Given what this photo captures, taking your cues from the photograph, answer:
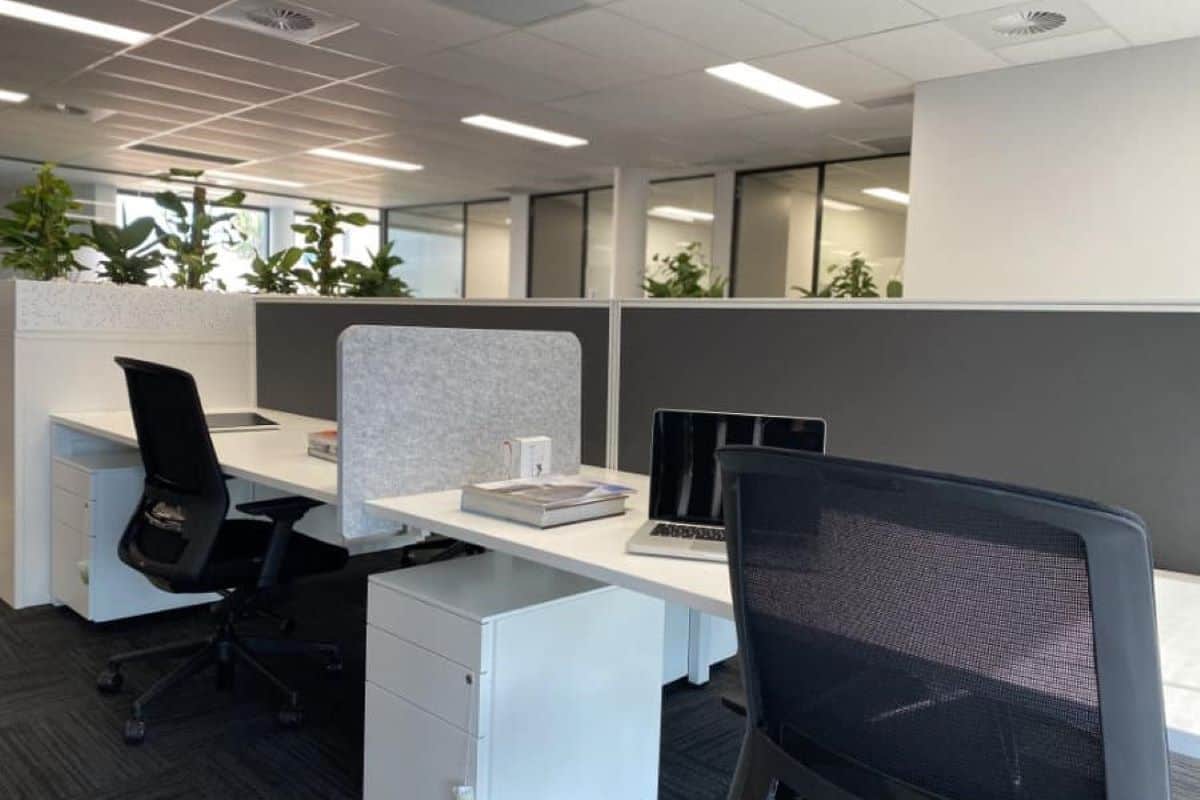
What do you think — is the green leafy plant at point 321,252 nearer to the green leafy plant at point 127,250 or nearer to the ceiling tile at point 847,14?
the green leafy plant at point 127,250

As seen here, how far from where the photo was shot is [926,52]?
13.3 ft

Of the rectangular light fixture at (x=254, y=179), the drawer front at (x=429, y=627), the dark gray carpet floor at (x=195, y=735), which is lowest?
the dark gray carpet floor at (x=195, y=735)

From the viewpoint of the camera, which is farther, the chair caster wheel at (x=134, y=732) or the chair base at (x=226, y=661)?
the chair base at (x=226, y=661)

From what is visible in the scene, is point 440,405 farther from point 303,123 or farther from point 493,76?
point 303,123

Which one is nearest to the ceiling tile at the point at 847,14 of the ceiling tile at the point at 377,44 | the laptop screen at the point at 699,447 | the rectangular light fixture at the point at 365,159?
the ceiling tile at the point at 377,44

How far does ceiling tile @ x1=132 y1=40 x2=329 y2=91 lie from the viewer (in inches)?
175

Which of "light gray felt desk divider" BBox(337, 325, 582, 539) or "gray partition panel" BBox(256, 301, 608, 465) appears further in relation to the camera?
"gray partition panel" BBox(256, 301, 608, 465)

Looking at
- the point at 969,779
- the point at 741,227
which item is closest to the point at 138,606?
the point at 969,779

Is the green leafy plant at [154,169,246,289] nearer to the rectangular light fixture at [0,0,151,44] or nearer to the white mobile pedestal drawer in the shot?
the white mobile pedestal drawer

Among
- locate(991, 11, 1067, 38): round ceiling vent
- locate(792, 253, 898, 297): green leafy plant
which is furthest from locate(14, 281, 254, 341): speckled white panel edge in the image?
locate(792, 253, 898, 297): green leafy plant

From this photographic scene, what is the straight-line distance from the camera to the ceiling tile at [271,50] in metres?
4.14

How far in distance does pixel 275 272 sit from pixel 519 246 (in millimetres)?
5989

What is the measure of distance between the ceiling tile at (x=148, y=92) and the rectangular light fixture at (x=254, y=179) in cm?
278

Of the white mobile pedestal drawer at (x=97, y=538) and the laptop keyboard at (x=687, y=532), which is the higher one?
the laptop keyboard at (x=687, y=532)
